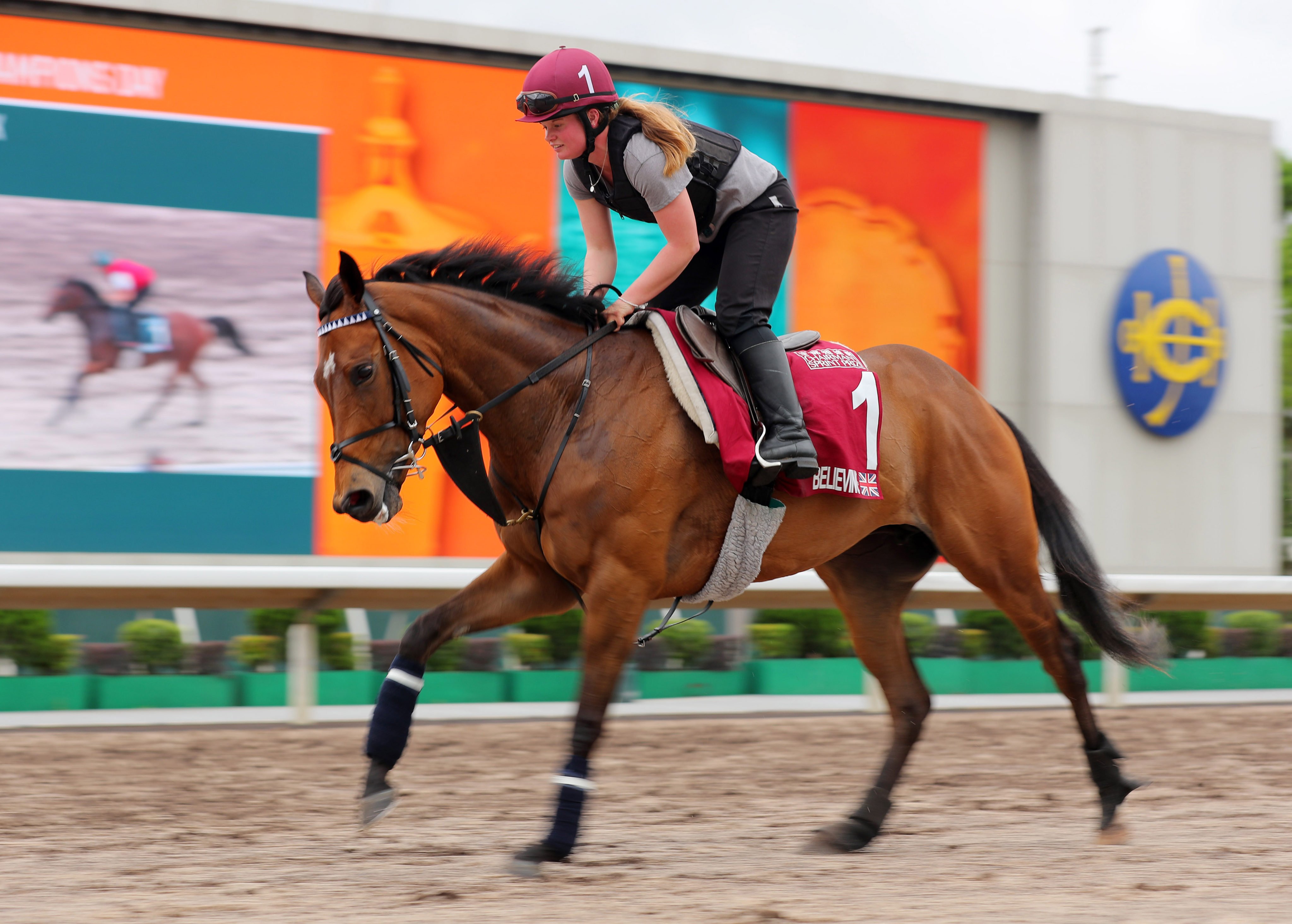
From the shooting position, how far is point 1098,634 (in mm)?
4914

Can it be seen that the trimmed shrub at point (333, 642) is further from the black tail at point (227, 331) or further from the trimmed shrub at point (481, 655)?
the black tail at point (227, 331)

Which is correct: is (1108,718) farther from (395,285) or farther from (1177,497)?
(395,285)

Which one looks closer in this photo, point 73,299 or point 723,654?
point 723,654

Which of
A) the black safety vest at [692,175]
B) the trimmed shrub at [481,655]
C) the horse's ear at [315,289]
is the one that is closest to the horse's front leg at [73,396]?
the trimmed shrub at [481,655]

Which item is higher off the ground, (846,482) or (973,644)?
(846,482)

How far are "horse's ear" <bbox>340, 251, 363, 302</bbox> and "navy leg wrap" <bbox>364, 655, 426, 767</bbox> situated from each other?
1.15m

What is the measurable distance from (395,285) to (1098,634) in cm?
305

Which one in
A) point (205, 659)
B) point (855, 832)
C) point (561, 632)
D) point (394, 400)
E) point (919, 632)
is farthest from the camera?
point (919, 632)

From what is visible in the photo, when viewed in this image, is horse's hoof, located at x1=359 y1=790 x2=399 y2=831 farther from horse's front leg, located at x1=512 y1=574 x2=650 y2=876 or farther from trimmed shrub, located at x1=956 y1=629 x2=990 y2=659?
trimmed shrub, located at x1=956 y1=629 x2=990 y2=659

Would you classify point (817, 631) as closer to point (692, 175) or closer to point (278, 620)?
point (278, 620)

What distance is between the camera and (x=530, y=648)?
814 cm

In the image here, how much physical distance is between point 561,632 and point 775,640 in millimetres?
1520

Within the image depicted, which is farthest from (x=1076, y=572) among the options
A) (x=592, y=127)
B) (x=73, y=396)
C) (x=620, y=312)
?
(x=73, y=396)

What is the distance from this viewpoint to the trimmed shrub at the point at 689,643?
837 centimetres
